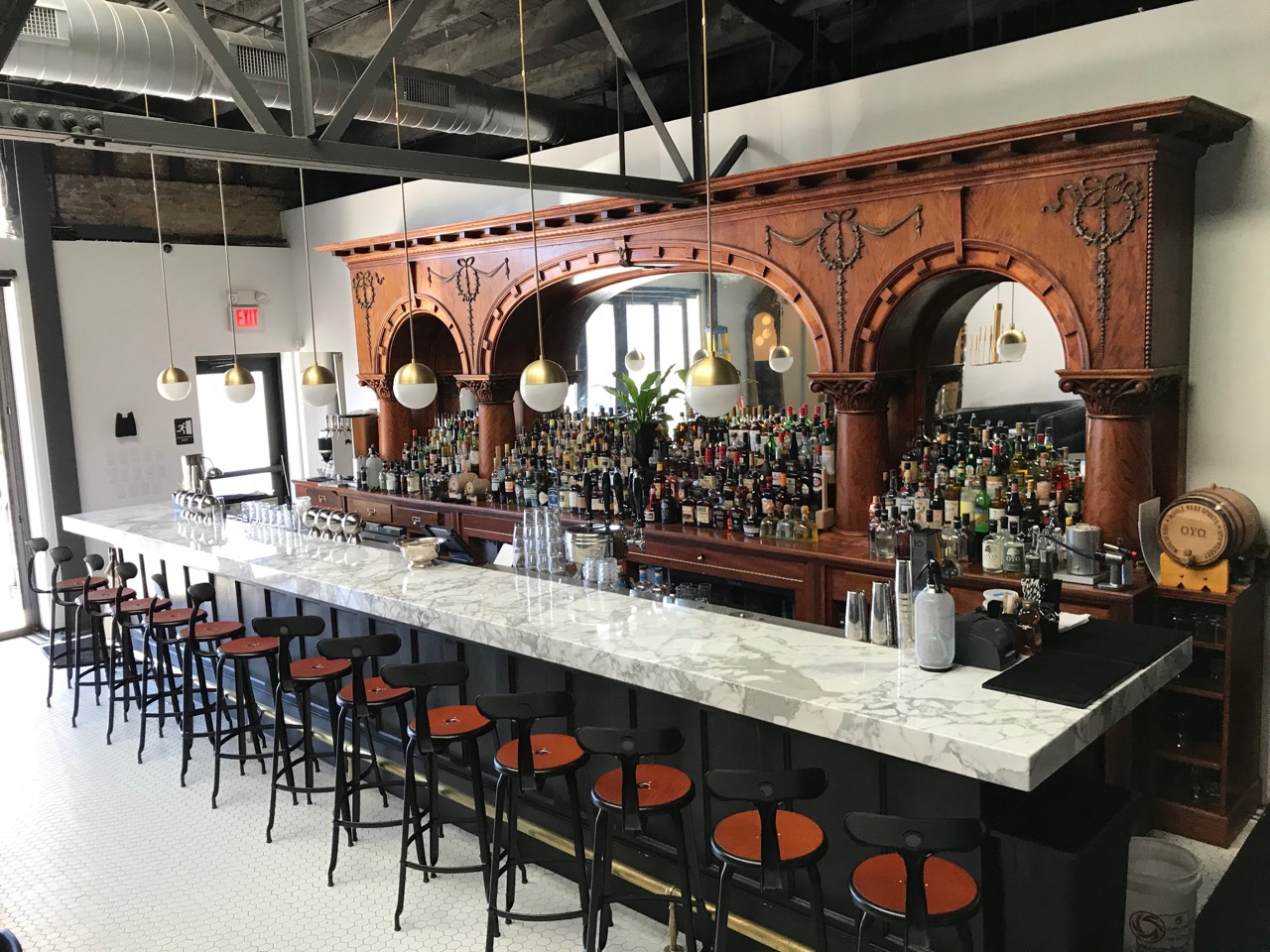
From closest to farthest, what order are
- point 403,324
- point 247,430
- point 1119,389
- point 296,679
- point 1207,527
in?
point 1207,527
point 1119,389
point 296,679
point 403,324
point 247,430

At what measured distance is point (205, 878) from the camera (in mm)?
4270

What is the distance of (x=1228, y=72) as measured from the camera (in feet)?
14.1

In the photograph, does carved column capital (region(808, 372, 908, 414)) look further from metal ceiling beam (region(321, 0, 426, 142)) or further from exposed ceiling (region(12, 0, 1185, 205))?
metal ceiling beam (region(321, 0, 426, 142))

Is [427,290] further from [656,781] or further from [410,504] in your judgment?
[656,781]

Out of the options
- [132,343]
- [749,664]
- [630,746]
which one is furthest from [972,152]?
[132,343]

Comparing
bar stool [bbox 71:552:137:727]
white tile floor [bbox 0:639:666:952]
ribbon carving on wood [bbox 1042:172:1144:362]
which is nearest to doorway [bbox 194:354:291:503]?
bar stool [bbox 71:552:137:727]

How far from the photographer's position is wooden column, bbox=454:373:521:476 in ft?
24.8

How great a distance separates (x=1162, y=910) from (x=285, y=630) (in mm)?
3709

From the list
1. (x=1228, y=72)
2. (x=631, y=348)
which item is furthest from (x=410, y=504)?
(x=1228, y=72)

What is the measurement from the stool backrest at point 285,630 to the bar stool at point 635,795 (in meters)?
1.91

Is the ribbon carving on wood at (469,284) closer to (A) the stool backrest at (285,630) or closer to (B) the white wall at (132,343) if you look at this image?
(B) the white wall at (132,343)

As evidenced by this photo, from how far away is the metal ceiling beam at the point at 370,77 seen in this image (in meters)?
4.01

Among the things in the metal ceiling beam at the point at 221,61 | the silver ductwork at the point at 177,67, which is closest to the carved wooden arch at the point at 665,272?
the silver ductwork at the point at 177,67

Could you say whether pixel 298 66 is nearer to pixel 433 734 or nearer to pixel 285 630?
pixel 285 630
